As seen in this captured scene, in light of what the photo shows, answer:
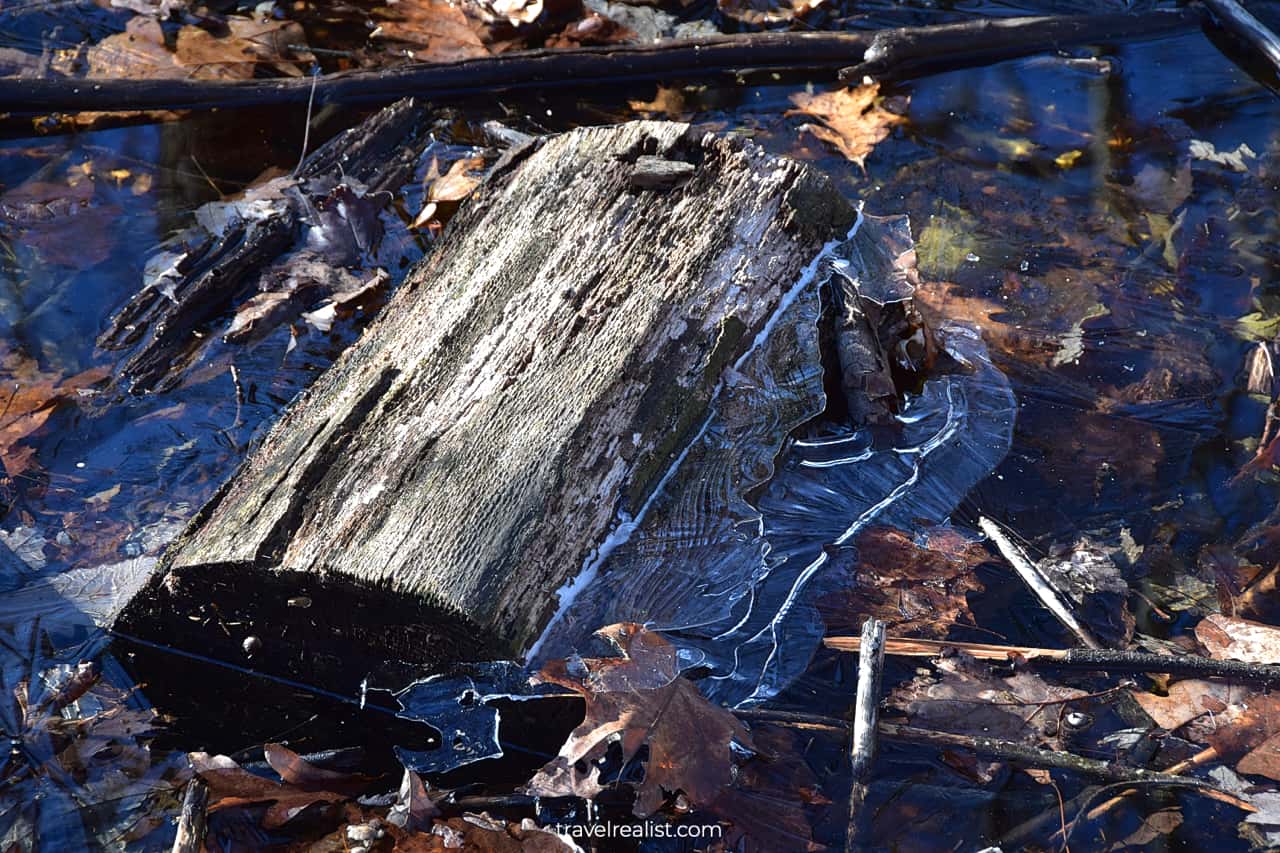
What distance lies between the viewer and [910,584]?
282 centimetres

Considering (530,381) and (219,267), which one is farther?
(219,267)

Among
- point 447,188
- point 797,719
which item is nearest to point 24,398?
point 447,188

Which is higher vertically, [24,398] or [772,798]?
[24,398]

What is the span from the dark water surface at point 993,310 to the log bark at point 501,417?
1.93 ft

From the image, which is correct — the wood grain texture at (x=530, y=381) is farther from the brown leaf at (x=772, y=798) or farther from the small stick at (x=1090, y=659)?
the small stick at (x=1090, y=659)

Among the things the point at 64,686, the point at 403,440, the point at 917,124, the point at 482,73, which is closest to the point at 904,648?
the point at 403,440

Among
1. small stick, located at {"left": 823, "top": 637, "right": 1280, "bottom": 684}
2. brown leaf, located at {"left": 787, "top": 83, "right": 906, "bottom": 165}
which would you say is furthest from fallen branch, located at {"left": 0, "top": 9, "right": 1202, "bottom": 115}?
small stick, located at {"left": 823, "top": 637, "right": 1280, "bottom": 684}

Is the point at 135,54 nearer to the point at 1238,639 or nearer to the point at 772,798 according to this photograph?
the point at 772,798

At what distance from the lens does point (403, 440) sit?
2.39 meters

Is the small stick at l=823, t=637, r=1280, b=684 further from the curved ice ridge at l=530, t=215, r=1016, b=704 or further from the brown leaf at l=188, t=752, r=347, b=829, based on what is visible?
the brown leaf at l=188, t=752, r=347, b=829

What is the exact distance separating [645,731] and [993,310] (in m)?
2.21

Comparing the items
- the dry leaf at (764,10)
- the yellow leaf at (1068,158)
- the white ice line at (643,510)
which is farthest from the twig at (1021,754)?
the dry leaf at (764,10)

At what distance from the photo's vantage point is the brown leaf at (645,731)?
2.26 metres

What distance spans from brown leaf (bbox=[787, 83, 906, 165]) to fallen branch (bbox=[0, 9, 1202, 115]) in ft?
0.87
